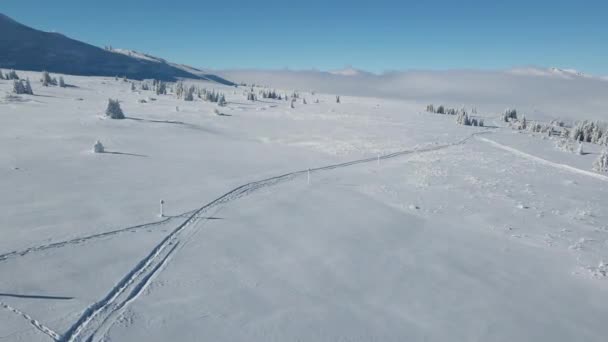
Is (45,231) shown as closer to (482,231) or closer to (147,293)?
(147,293)

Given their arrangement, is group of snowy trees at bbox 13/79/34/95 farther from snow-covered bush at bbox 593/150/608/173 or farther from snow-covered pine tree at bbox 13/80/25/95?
snow-covered bush at bbox 593/150/608/173

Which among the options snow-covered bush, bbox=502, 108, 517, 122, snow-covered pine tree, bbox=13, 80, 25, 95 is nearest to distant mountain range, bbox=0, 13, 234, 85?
snow-covered pine tree, bbox=13, 80, 25, 95

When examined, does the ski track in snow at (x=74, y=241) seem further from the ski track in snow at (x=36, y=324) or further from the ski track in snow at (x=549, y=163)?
the ski track in snow at (x=549, y=163)

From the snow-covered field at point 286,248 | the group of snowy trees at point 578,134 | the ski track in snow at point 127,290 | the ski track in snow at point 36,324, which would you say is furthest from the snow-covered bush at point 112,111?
the group of snowy trees at point 578,134

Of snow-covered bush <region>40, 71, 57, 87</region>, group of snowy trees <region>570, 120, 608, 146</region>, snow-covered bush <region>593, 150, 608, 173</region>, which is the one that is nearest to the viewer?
snow-covered bush <region>593, 150, 608, 173</region>

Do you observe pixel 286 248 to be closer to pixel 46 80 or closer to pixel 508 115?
pixel 46 80

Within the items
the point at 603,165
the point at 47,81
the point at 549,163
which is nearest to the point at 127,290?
the point at 549,163

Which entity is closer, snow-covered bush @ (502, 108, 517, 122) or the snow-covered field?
the snow-covered field
